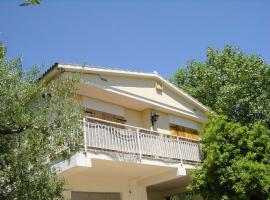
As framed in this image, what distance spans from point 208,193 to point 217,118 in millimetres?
3208

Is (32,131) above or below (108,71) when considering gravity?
below

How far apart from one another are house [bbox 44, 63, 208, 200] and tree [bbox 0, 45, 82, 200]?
1556 mm

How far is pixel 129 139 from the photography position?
15289 mm

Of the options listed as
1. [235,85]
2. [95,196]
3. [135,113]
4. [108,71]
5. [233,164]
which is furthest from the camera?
[235,85]

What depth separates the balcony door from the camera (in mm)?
15303

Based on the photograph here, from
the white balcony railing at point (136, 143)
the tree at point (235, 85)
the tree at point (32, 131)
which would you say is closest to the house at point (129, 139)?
the white balcony railing at point (136, 143)

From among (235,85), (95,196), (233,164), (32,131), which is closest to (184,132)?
(233,164)

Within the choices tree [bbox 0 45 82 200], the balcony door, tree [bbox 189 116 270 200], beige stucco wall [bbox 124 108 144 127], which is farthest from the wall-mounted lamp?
tree [bbox 0 45 82 200]

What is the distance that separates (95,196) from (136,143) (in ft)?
8.61

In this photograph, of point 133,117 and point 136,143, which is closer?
point 136,143

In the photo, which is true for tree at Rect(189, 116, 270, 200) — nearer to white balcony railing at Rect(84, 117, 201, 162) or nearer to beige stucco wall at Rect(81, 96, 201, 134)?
white balcony railing at Rect(84, 117, 201, 162)

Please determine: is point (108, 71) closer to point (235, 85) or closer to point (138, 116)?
point (138, 116)

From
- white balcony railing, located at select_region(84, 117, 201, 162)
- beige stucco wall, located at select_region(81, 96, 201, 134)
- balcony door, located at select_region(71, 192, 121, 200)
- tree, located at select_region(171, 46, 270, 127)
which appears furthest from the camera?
tree, located at select_region(171, 46, 270, 127)

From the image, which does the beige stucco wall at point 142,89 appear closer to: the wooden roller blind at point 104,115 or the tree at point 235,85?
the wooden roller blind at point 104,115
